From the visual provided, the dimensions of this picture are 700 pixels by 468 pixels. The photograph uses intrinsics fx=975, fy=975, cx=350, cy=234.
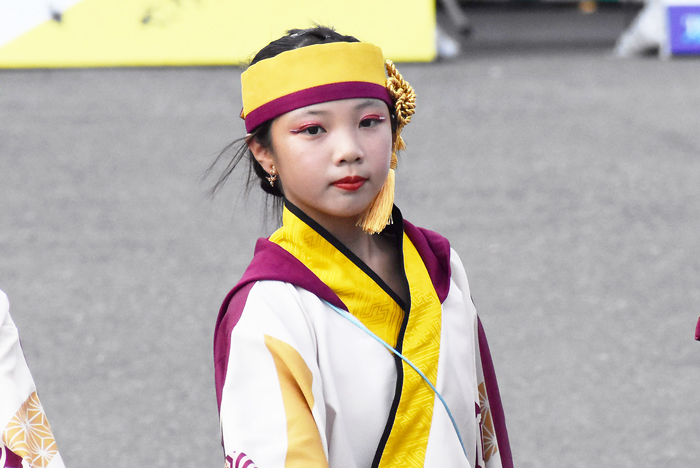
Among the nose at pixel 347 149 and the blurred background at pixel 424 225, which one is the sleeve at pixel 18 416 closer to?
the blurred background at pixel 424 225

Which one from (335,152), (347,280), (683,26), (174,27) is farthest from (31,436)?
(683,26)

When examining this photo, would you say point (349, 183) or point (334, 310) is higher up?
point (349, 183)

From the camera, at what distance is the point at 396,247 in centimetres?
168

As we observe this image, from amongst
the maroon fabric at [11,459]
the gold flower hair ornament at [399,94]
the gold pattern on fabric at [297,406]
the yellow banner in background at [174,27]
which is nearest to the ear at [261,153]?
the gold flower hair ornament at [399,94]

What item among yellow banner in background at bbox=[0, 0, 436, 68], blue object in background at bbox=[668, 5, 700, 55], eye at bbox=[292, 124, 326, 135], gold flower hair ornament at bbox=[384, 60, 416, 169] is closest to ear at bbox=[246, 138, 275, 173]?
eye at bbox=[292, 124, 326, 135]

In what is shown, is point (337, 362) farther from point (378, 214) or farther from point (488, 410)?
point (488, 410)

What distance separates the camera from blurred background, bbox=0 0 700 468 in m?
3.27

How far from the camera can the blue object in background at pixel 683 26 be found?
9961 millimetres

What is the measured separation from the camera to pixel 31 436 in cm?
157

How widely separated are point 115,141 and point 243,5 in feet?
8.16

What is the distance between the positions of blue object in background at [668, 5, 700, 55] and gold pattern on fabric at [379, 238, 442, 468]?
921 centimetres

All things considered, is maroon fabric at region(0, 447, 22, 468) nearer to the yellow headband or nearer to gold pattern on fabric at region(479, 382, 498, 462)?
the yellow headband

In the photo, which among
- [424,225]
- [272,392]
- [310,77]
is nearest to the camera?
[272,392]

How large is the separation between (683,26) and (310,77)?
935 cm
